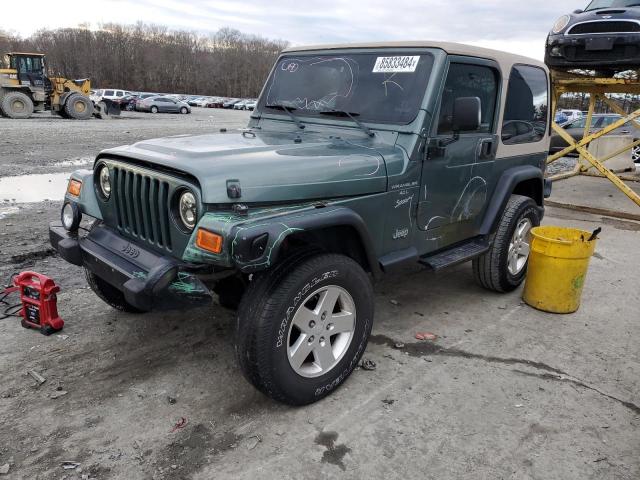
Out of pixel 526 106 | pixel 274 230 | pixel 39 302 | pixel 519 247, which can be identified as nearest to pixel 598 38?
pixel 526 106

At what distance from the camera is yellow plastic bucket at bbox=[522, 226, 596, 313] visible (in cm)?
439

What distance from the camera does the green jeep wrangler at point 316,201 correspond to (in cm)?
273

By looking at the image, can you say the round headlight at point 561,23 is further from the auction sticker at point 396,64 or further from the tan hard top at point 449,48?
the auction sticker at point 396,64

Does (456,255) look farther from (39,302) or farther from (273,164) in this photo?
(39,302)

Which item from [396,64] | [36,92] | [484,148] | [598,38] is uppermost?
[598,38]

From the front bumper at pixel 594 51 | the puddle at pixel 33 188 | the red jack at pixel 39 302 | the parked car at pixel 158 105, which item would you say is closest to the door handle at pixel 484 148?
the red jack at pixel 39 302

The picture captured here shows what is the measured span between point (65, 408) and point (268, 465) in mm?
1318

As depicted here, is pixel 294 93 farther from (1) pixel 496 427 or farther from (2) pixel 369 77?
(1) pixel 496 427

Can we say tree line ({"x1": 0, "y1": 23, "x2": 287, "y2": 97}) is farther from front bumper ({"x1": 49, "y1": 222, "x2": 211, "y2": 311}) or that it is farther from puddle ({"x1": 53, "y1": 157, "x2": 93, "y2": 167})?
front bumper ({"x1": 49, "y1": 222, "x2": 211, "y2": 311})

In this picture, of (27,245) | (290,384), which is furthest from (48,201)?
(290,384)

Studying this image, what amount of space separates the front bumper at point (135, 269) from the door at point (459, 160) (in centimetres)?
182

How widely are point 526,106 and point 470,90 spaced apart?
113cm

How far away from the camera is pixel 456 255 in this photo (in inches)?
167

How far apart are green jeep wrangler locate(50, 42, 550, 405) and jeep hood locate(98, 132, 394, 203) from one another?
0.01 m
